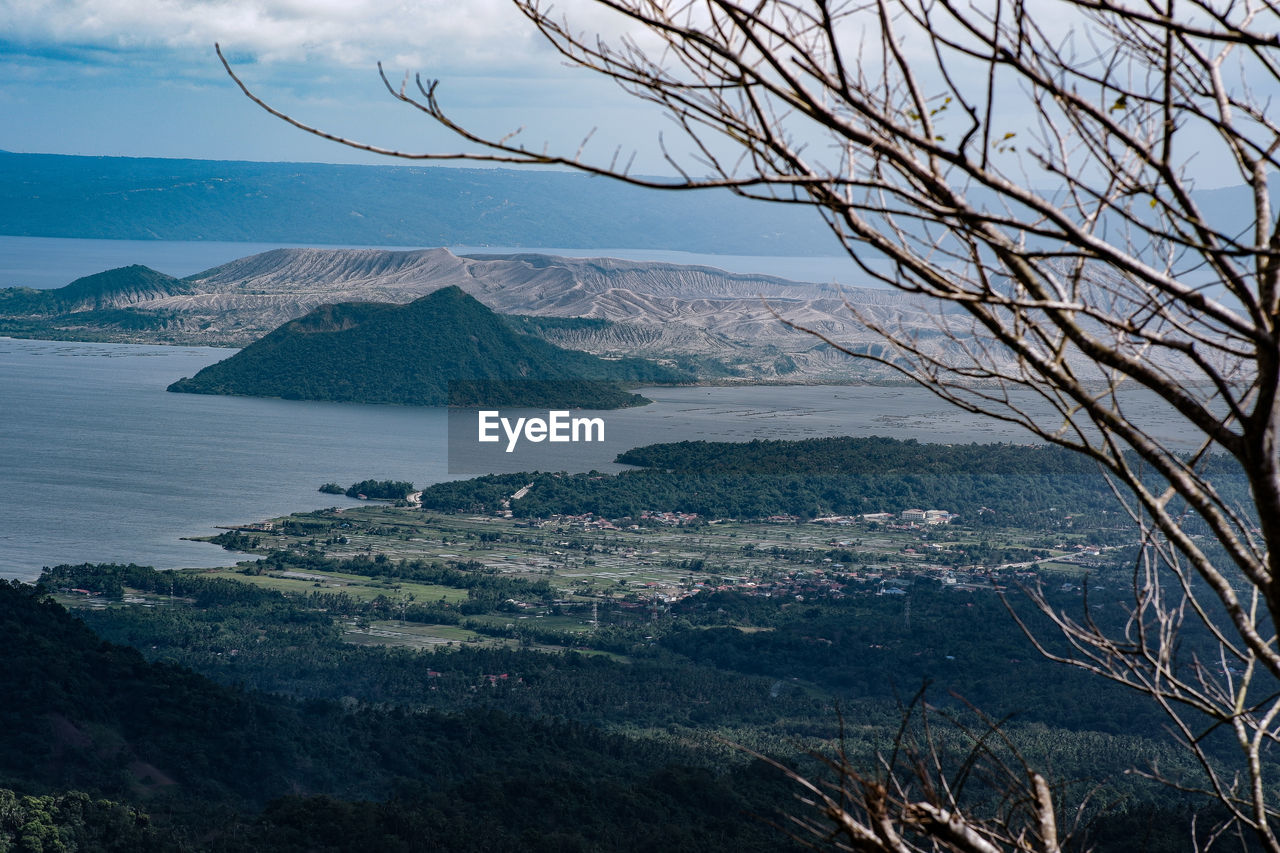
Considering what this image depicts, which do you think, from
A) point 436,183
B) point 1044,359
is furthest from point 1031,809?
point 436,183

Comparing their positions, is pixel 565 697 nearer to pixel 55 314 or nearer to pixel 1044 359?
pixel 1044 359

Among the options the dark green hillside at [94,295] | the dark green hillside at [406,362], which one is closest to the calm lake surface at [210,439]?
the dark green hillside at [406,362]

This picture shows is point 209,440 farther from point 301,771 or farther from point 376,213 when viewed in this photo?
point 376,213

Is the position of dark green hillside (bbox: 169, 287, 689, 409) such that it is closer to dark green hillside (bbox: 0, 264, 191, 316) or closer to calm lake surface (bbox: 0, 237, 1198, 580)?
calm lake surface (bbox: 0, 237, 1198, 580)

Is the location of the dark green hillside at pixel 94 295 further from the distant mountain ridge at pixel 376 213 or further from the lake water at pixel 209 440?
the distant mountain ridge at pixel 376 213

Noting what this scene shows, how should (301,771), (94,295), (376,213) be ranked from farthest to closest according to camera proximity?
(376,213)
(94,295)
(301,771)

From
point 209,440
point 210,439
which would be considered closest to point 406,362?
point 210,439

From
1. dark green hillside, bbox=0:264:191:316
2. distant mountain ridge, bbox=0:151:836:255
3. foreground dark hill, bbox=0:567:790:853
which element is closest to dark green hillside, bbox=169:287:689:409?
dark green hillside, bbox=0:264:191:316
